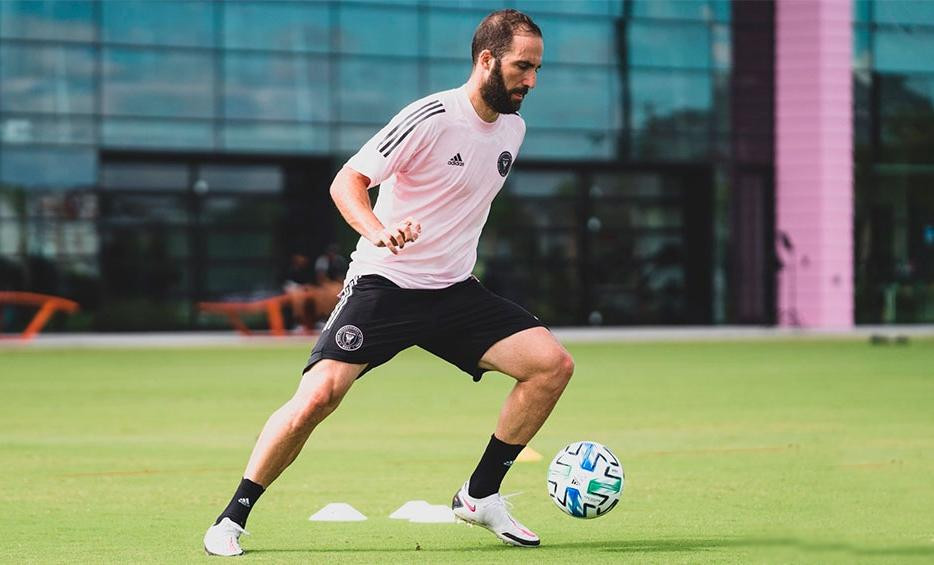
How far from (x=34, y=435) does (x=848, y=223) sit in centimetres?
2677

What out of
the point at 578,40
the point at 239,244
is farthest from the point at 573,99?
the point at 239,244

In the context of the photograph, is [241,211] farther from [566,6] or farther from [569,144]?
[566,6]

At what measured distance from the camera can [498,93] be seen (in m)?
7.03

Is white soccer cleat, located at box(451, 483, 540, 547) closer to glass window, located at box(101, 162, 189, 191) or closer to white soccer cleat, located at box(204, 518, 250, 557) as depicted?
white soccer cleat, located at box(204, 518, 250, 557)

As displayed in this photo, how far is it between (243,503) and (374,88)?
92.2 ft

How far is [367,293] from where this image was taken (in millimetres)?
7152

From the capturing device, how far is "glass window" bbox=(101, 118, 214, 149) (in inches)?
1292

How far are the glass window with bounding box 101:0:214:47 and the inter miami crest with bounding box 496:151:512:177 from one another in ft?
88.0

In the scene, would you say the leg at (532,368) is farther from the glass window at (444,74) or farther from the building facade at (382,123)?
the glass window at (444,74)

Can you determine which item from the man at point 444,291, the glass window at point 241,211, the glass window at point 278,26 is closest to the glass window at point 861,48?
the glass window at point 278,26

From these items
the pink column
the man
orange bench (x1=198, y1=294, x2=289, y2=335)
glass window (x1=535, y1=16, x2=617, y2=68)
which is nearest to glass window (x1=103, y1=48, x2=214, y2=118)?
orange bench (x1=198, y1=294, x2=289, y2=335)

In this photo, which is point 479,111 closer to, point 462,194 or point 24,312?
point 462,194

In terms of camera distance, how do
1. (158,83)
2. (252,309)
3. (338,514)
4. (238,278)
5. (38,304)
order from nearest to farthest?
(338,514) → (38,304) → (252,309) → (158,83) → (238,278)

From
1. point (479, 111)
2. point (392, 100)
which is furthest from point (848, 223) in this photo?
point (479, 111)
